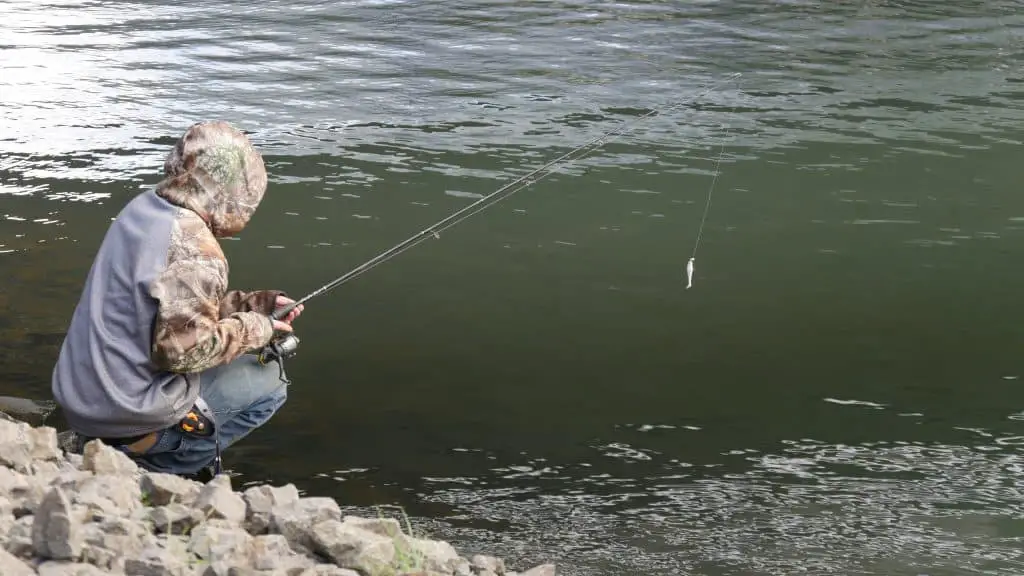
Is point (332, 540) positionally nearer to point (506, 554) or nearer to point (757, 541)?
point (506, 554)

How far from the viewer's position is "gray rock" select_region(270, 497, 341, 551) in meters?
3.19

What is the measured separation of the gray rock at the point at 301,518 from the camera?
319 centimetres

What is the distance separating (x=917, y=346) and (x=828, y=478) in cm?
145

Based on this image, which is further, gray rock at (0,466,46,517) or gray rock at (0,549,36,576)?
gray rock at (0,466,46,517)

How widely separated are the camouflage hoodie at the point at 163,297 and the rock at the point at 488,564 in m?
0.89

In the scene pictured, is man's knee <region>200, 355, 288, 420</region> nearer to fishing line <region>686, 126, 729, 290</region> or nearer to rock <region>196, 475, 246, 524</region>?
rock <region>196, 475, 246, 524</region>

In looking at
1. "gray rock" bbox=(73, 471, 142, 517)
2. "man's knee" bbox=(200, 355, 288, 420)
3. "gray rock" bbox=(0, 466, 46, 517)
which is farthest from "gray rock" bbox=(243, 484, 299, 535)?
"man's knee" bbox=(200, 355, 288, 420)

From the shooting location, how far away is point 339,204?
792 cm

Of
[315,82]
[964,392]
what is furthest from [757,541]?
[315,82]

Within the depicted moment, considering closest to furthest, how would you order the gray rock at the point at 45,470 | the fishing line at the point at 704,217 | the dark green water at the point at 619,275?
1. the gray rock at the point at 45,470
2. the dark green water at the point at 619,275
3. the fishing line at the point at 704,217

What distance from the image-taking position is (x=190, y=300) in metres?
3.39

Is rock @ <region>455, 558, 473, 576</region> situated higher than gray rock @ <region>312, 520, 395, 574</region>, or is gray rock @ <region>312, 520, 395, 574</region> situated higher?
gray rock @ <region>312, 520, 395, 574</region>

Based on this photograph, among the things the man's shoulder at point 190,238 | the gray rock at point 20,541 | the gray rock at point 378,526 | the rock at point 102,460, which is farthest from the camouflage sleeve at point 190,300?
the gray rock at point 20,541

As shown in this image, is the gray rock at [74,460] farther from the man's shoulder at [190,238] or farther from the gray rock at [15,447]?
the man's shoulder at [190,238]
